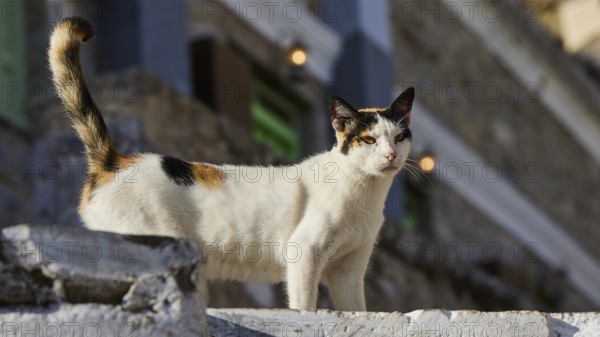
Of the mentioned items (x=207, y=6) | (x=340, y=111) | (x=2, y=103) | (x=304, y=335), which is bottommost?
(x=304, y=335)

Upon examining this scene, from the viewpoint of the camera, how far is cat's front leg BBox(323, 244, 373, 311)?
4641mm

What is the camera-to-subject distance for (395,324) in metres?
3.67

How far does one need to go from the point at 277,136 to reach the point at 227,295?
2.77 metres

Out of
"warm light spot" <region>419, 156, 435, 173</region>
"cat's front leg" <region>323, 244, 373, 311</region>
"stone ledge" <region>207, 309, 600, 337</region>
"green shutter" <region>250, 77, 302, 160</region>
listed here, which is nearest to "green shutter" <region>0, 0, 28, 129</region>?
"green shutter" <region>250, 77, 302, 160</region>

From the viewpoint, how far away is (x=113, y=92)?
778cm

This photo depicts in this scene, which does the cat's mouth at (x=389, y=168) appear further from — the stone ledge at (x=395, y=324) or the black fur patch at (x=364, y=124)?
the stone ledge at (x=395, y=324)

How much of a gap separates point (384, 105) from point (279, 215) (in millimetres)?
6243

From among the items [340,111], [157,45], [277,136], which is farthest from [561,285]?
[340,111]

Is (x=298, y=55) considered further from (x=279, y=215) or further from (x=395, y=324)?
(x=395, y=324)

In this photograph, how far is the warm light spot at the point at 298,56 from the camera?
10.1 metres

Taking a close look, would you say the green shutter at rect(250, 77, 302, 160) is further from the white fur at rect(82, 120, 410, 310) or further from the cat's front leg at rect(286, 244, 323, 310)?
the cat's front leg at rect(286, 244, 323, 310)

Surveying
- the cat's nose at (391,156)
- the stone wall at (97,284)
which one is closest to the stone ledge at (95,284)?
the stone wall at (97,284)

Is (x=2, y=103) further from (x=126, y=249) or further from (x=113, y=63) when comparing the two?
(x=126, y=249)

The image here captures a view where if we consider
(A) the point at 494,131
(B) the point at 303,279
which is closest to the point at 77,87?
(B) the point at 303,279
